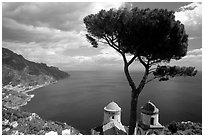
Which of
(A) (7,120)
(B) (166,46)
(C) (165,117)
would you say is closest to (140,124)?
(B) (166,46)

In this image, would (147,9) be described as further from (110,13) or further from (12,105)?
(12,105)

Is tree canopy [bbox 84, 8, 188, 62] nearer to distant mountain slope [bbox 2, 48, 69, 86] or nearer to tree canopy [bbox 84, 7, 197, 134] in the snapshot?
tree canopy [bbox 84, 7, 197, 134]

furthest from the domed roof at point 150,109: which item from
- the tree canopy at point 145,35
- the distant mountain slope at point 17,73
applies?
the distant mountain slope at point 17,73

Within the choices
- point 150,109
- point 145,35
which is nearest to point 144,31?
point 145,35

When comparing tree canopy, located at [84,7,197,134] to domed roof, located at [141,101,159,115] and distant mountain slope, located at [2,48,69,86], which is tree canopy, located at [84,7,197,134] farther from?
distant mountain slope, located at [2,48,69,86]

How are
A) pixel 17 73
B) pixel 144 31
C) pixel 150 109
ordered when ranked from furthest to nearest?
pixel 17 73, pixel 150 109, pixel 144 31

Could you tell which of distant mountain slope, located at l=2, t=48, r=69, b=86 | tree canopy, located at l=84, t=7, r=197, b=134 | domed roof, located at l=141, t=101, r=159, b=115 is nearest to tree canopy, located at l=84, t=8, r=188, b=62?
tree canopy, located at l=84, t=7, r=197, b=134

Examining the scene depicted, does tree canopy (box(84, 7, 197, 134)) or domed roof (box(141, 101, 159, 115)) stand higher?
tree canopy (box(84, 7, 197, 134))

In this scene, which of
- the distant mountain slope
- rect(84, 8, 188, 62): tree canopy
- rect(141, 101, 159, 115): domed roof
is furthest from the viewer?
the distant mountain slope

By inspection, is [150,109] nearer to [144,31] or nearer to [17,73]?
[144,31]

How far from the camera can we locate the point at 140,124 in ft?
44.6

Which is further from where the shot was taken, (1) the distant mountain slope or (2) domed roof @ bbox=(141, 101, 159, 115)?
(1) the distant mountain slope

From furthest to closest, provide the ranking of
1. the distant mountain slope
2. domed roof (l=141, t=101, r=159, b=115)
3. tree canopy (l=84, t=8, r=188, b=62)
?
the distant mountain slope → domed roof (l=141, t=101, r=159, b=115) → tree canopy (l=84, t=8, r=188, b=62)

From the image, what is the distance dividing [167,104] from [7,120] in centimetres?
5488
